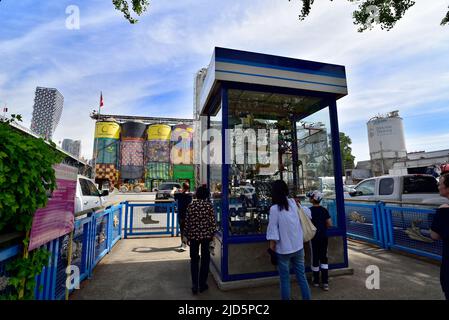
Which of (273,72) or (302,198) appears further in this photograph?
(302,198)

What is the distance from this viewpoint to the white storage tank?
124 ft

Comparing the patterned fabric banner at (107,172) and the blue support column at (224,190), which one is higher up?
the patterned fabric banner at (107,172)

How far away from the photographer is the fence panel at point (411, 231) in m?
4.98

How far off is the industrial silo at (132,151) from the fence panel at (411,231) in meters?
35.6

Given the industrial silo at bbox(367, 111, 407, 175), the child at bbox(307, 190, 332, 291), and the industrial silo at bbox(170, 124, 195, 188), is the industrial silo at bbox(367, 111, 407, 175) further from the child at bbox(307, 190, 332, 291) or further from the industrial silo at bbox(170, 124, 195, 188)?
the child at bbox(307, 190, 332, 291)

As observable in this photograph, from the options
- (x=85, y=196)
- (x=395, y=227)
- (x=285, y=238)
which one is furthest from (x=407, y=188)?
(x=85, y=196)

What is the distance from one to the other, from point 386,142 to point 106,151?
45129mm

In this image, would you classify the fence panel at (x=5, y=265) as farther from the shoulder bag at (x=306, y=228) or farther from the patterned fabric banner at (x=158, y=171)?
the patterned fabric banner at (x=158, y=171)

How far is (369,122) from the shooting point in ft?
134

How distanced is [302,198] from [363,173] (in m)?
41.4

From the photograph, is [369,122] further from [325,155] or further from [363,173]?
[325,155]

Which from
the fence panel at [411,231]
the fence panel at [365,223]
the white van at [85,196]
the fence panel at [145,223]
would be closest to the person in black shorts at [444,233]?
the fence panel at [411,231]

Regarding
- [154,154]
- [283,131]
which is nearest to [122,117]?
[154,154]

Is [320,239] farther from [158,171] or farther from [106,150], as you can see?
[106,150]
